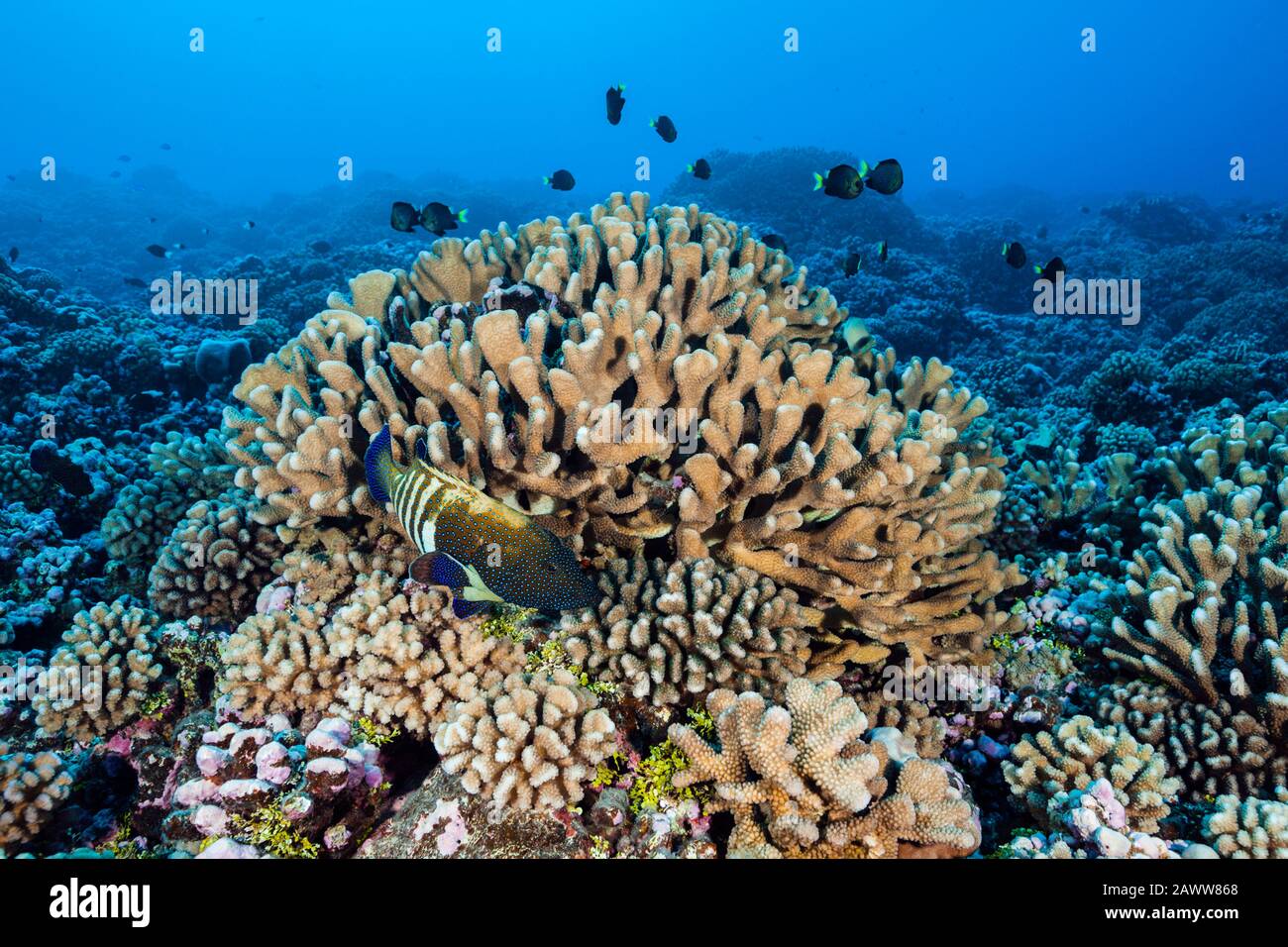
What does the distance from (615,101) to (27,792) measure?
32.1 feet

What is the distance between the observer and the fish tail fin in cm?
251

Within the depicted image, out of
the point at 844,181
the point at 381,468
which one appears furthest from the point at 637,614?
the point at 844,181

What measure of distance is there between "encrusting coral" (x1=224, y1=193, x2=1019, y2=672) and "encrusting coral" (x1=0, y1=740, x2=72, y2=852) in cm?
146

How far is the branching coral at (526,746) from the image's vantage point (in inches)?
97.3

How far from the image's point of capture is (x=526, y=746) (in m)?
2.53

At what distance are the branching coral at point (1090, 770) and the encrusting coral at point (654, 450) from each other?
2.29 ft

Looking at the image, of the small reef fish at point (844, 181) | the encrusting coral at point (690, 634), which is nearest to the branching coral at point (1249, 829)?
the encrusting coral at point (690, 634)

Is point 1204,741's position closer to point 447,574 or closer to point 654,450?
point 654,450

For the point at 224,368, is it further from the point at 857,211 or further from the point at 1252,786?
the point at 857,211

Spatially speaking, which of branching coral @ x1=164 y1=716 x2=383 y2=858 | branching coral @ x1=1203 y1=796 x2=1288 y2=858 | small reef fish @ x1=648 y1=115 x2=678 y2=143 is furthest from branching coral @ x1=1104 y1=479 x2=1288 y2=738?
small reef fish @ x1=648 y1=115 x2=678 y2=143

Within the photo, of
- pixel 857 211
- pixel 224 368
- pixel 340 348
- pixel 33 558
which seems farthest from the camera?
pixel 857 211
